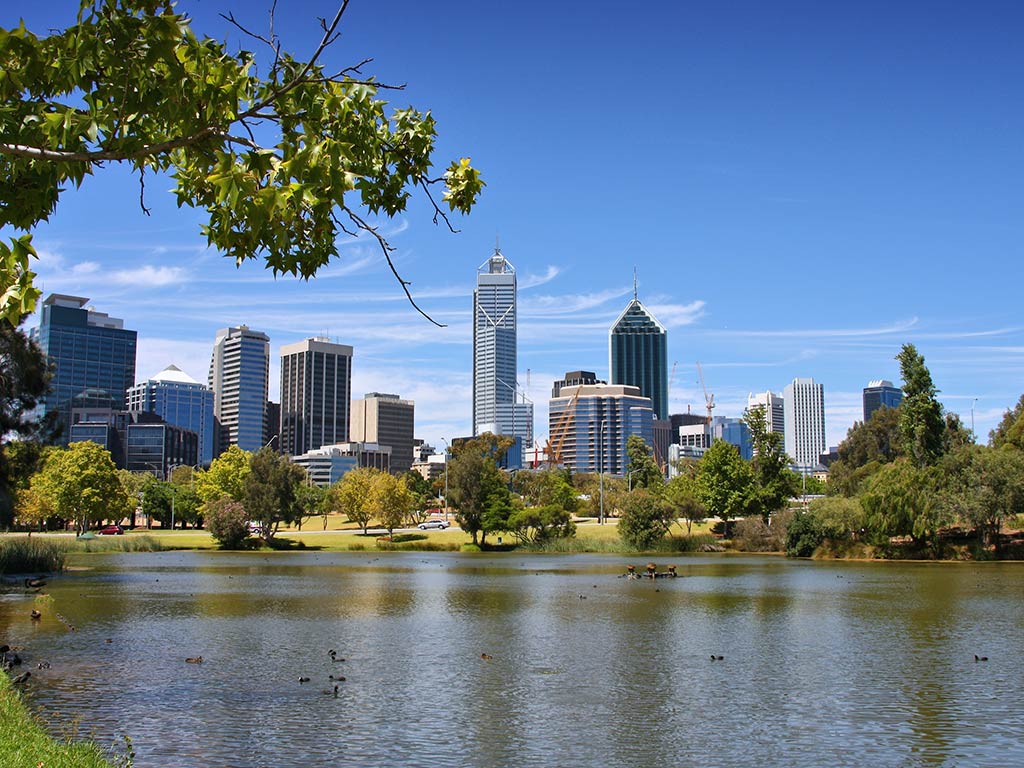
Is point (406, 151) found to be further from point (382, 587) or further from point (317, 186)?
point (382, 587)

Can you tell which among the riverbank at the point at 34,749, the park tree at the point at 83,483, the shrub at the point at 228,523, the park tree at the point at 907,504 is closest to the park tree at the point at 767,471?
the park tree at the point at 907,504

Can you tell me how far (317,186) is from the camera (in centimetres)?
895

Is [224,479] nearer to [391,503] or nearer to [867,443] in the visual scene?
[391,503]

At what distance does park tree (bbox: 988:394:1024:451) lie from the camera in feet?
360

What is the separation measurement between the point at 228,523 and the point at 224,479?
26378mm

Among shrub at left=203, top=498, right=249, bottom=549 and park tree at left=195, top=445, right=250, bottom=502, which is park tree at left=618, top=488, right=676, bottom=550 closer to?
shrub at left=203, top=498, right=249, bottom=549

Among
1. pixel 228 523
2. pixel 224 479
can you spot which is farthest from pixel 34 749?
pixel 224 479

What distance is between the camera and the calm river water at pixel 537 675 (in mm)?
18500

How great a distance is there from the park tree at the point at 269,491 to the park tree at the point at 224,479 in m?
15.9

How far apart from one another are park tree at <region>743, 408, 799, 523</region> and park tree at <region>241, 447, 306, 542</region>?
55.9 metres

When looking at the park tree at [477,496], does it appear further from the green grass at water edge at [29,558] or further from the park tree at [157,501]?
the park tree at [157,501]

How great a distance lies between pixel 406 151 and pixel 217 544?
111589mm

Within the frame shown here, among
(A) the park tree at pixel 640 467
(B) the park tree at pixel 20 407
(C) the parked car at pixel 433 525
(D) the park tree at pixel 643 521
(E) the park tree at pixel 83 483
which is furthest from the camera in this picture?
(A) the park tree at pixel 640 467

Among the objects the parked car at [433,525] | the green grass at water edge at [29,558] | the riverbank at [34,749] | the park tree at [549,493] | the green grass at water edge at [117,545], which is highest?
the park tree at [549,493]
